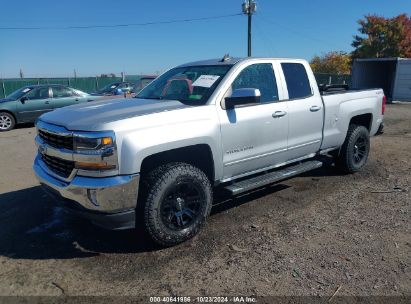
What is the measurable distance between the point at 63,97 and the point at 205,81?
10.8 metres

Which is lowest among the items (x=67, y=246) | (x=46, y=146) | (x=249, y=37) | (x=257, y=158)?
(x=67, y=246)

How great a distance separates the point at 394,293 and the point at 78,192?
2.78 meters

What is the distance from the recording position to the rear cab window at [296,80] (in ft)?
16.3

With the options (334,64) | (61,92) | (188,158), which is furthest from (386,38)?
(188,158)

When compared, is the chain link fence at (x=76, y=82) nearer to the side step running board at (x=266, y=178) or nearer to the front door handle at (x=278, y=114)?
the side step running board at (x=266, y=178)

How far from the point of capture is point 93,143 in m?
3.27

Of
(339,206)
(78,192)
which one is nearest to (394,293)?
(339,206)

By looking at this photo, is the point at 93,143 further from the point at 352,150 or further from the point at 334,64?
the point at 334,64

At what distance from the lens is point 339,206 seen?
16.1ft

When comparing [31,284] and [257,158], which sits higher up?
[257,158]

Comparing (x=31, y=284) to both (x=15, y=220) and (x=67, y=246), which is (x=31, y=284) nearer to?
(x=67, y=246)

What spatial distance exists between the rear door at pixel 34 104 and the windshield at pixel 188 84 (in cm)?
922

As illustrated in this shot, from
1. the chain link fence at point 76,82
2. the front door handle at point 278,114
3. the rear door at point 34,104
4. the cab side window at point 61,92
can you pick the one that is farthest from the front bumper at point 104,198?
the chain link fence at point 76,82

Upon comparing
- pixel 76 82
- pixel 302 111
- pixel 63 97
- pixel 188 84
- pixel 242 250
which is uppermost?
pixel 188 84
